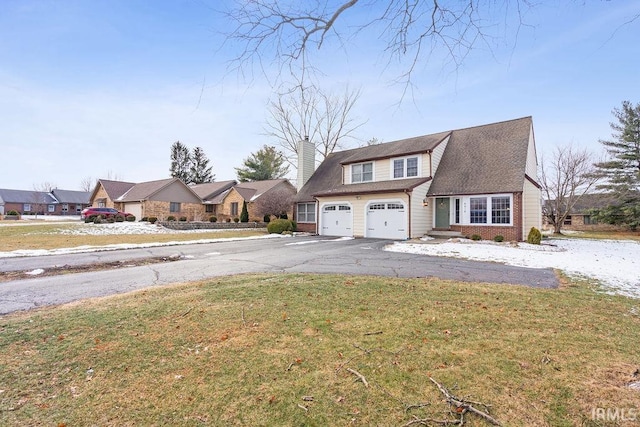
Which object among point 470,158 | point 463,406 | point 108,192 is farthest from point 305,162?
point 108,192

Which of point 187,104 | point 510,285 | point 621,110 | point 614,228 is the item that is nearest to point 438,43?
point 187,104

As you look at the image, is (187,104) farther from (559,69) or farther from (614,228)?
(614,228)

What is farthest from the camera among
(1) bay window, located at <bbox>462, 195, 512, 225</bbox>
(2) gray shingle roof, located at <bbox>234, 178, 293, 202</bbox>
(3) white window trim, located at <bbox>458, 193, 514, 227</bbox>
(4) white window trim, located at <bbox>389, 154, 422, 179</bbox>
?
(2) gray shingle roof, located at <bbox>234, 178, 293, 202</bbox>

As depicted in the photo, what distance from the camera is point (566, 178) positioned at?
2998cm

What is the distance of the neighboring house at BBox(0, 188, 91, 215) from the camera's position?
5250 cm

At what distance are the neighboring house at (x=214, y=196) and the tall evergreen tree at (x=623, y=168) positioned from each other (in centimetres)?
3944

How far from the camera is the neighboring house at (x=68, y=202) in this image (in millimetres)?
55531

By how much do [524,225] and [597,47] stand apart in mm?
16257

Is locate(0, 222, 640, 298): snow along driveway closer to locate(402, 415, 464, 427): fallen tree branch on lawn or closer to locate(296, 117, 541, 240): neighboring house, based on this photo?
locate(296, 117, 541, 240): neighboring house

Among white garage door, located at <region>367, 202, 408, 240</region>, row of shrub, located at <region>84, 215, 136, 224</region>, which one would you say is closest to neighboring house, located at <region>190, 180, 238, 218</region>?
row of shrub, located at <region>84, 215, 136, 224</region>

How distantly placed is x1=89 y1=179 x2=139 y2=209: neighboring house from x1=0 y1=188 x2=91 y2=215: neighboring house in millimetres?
19632

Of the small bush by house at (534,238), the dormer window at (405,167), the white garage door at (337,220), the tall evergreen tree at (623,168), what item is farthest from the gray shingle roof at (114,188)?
the tall evergreen tree at (623,168)

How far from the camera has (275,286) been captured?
6047 millimetres

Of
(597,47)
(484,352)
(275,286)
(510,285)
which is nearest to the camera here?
(597,47)
